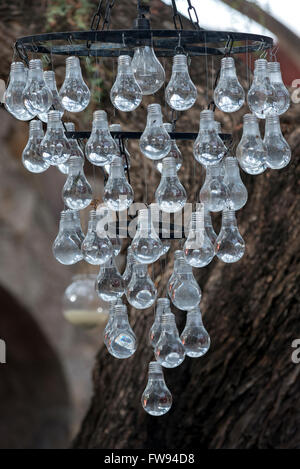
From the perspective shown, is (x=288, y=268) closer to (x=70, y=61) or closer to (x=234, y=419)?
(x=234, y=419)

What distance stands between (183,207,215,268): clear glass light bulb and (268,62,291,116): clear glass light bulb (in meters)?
0.29

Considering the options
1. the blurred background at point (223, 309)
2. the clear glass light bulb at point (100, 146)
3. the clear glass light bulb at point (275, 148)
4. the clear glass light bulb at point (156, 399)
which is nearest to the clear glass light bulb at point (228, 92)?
the clear glass light bulb at point (275, 148)

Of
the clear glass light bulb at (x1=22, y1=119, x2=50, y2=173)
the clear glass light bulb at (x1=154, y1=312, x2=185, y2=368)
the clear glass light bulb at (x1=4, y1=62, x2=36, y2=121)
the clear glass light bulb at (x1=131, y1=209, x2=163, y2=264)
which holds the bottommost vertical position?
the clear glass light bulb at (x1=154, y1=312, x2=185, y2=368)

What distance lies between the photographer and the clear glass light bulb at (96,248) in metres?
1.76

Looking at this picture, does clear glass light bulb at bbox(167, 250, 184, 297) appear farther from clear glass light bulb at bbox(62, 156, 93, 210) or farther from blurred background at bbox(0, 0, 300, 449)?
blurred background at bbox(0, 0, 300, 449)

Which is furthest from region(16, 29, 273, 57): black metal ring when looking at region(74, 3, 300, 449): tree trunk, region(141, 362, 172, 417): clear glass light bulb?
region(74, 3, 300, 449): tree trunk

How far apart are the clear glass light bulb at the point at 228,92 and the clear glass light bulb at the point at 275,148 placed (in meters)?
0.11

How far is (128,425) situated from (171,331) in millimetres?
1611

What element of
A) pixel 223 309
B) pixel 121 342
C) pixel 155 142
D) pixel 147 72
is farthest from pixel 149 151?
pixel 223 309

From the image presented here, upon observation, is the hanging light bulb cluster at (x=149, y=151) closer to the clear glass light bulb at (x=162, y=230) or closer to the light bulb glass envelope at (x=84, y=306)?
the clear glass light bulb at (x=162, y=230)

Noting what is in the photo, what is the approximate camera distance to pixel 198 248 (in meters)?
1.77

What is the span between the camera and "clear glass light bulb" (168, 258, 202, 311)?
183 centimetres

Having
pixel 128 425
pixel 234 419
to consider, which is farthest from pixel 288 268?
pixel 128 425

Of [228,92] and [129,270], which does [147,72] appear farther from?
[129,270]
